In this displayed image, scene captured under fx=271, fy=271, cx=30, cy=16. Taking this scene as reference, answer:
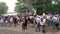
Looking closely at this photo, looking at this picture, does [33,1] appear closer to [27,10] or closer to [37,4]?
[37,4]

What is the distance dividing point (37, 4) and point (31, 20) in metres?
19.1

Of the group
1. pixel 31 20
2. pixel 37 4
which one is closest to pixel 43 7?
pixel 37 4

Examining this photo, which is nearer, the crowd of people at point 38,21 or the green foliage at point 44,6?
the crowd of people at point 38,21

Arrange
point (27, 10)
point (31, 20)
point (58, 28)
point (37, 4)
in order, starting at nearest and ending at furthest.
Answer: point (58, 28)
point (31, 20)
point (37, 4)
point (27, 10)

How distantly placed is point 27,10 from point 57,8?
73.1 feet

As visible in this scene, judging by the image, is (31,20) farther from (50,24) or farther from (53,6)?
(53,6)

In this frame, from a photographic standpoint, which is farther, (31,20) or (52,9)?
(52,9)

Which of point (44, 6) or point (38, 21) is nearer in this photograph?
point (38, 21)

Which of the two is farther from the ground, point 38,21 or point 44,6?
point 38,21

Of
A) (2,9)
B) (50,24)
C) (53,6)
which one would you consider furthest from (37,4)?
(2,9)

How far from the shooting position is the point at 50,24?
31250mm

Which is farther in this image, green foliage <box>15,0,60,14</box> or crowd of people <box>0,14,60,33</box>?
green foliage <box>15,0,60,14</box>

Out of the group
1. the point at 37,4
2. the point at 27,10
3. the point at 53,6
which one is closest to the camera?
the point at 37,4

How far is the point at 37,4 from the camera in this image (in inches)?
2110
